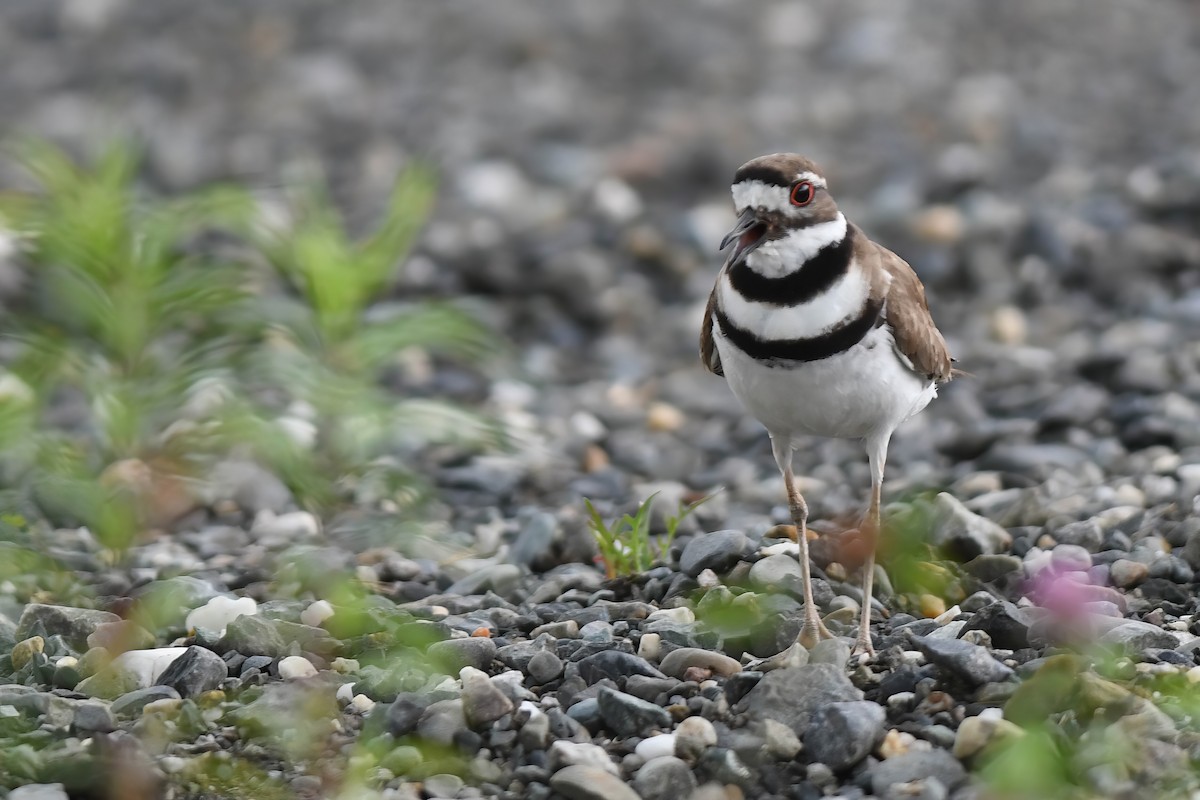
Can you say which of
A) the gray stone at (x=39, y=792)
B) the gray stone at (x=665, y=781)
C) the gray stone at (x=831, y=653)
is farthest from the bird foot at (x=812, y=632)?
the gray stone at (x=39, y=792)

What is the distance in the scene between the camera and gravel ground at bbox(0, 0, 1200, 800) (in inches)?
144

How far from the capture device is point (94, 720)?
146 inches

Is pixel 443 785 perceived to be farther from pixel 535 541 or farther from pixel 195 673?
pixel 535 541

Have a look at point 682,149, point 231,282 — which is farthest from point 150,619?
point 682,149

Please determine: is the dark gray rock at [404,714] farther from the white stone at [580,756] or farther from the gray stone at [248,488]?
the gray stone at [248,488]

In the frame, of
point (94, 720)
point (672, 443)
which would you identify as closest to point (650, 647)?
point (94, 720)

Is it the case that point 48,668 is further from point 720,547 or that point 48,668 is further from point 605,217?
point 605,217

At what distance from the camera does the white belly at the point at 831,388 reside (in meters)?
4.01

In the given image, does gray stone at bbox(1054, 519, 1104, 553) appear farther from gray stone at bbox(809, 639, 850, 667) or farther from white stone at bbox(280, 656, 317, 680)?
white stone at bbox(280, 656, 317, 680)

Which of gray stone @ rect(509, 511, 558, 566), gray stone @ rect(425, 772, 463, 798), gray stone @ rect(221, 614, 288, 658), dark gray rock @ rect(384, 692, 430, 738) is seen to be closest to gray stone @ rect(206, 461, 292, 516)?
gray stone @ rect(509, 511, 558, 566)

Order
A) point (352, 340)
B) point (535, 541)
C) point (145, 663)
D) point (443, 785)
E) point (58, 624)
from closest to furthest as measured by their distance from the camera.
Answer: point (443, 785) < point (145, 663) < point (58, 624) < point (535, 541) < point (352, 340)

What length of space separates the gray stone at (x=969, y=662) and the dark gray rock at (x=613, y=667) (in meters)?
0.67

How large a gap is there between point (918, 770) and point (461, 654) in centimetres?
119

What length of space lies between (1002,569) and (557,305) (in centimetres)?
400
